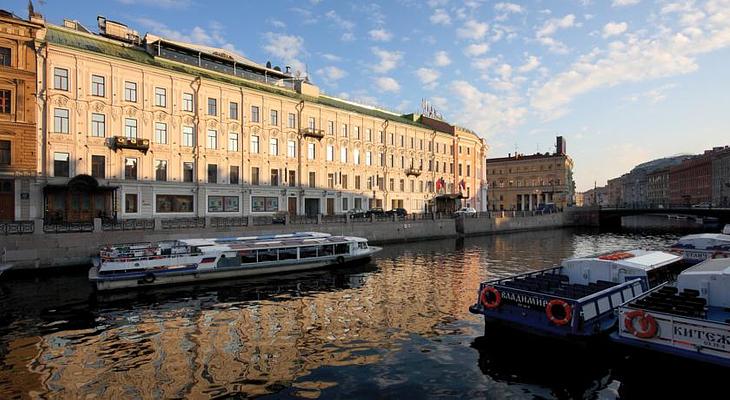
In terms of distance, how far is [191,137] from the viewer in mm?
44031

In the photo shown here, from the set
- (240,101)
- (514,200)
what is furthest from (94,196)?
(514,200)

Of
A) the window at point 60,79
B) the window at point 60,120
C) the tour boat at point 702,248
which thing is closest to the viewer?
the tour boat at point 702,248

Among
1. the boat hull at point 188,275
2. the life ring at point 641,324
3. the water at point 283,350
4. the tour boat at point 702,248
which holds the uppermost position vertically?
the tour boat at point 702,248

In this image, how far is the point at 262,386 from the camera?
1085cm

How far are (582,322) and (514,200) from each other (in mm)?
113026

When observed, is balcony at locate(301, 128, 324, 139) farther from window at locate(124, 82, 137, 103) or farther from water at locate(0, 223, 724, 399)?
water at locate(0, 223, 724, 399)

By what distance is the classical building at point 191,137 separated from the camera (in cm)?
3659

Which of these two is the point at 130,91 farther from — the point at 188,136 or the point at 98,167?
the point at 98,167

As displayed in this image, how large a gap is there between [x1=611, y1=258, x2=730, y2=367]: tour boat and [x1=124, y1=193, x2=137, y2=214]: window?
40473 mm

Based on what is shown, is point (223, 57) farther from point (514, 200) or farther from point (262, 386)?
point (514, 200)

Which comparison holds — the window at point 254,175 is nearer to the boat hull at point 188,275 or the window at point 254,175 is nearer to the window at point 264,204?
the window at point 264,204

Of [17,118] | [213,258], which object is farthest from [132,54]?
[213,258]

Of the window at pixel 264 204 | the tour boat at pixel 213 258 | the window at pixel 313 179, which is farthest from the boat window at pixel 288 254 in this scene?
the window at pixel 313 179

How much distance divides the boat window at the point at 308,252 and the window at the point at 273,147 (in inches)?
910
